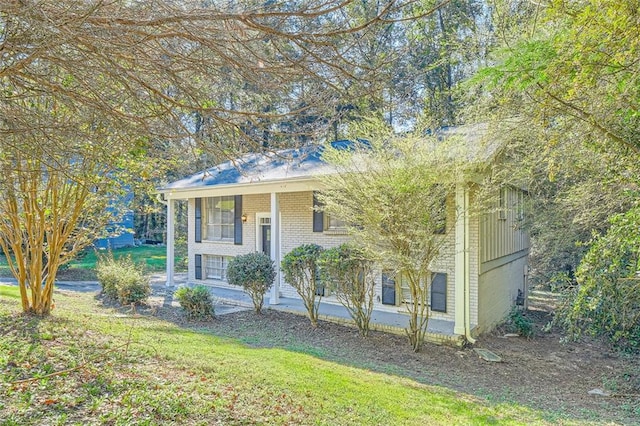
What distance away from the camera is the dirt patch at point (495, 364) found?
5.84 metres

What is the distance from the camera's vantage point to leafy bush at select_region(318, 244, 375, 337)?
8.27 metres

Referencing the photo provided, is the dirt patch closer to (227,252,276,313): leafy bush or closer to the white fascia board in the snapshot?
(227,252,276,313): leafy bush

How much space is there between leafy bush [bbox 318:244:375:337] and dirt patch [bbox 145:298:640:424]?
493 millimetres

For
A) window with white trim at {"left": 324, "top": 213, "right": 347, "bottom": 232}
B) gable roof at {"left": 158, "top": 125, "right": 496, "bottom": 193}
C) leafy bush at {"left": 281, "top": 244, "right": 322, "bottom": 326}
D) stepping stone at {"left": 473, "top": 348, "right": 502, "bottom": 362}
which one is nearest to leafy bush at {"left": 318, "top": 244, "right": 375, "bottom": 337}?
leafy bush at {"left": 281, "top": 244, "right": 322, "bottom": 326}

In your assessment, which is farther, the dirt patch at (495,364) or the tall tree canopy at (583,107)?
the dirt patch at (495,364)

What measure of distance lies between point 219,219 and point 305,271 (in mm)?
6234

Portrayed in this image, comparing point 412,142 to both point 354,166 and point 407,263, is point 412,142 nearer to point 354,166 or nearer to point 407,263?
point 354,166

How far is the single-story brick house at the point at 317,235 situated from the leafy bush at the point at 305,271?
1604mm

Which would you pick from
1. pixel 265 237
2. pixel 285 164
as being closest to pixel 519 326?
pixel 285 164

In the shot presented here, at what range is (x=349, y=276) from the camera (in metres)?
8.38

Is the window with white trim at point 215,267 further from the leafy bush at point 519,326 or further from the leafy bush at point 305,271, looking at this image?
the leafy bush at point 519,326

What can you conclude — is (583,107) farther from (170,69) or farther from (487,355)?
(487,355)

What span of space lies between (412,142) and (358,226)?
6.23 ft

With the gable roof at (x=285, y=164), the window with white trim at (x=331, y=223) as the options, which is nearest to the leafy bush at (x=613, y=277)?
the gable roof at (x=285, y=164)
